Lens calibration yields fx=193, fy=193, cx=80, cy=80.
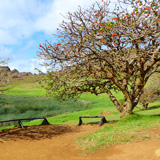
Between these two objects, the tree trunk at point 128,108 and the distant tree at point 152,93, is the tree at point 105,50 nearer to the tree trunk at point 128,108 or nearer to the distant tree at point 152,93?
the tree trunk at point 128,108

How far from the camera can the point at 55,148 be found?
11297 mm

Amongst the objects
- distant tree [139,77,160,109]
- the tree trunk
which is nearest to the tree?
the tree trunk

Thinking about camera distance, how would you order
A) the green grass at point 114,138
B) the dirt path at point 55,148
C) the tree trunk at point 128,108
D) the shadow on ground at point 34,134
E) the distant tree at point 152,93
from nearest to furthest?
the dirt path at point 55,148, the green grass at point 114,138, the shadow on ground at point 34,134, the tree trunk at point 128,108, the distant tree at point 152,93

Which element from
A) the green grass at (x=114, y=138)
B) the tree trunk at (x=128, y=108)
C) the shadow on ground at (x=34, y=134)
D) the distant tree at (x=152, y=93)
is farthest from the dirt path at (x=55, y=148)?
the distant tree at (x=152, y=93)

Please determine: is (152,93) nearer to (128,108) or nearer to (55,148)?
(128,108)

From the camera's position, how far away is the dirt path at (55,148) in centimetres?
789

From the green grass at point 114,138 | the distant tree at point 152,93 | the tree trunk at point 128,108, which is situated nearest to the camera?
the green grass at point 114,138

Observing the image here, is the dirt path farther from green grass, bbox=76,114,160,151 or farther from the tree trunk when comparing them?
the tree trunk

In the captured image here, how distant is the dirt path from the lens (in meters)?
7.89

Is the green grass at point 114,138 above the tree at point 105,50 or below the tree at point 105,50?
below

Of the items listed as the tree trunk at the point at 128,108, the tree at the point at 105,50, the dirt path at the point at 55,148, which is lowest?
the dirt path at the point at 55,148

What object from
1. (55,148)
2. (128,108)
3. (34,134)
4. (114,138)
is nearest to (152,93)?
(128,108)

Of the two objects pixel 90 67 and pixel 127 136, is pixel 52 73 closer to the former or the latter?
pixel 90 67

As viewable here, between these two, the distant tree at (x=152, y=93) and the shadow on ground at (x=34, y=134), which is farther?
the distant tree at (x=152, y=93)
